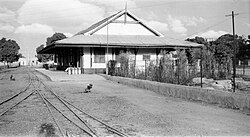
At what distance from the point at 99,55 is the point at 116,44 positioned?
2724mm

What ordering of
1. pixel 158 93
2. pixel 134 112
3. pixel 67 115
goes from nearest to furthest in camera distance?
pixel 67 115 < pixel 134 112 < pixel 158 93

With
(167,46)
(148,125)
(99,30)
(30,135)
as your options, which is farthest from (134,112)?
(99,30)

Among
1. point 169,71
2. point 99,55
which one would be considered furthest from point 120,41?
point 169,71

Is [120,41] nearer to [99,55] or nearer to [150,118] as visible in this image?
[99,55]

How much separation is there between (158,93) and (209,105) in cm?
464

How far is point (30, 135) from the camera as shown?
654 cm

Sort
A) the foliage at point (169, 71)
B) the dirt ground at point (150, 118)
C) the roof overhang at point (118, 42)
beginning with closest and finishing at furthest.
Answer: the dirt ground at point (150, 118) < the foliage at point (169, 71) < the roof overhang at point (118, 42)

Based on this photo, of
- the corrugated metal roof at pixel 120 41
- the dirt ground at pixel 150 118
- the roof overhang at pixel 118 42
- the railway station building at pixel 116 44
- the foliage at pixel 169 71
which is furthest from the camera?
the railway station building at pixel 116 44

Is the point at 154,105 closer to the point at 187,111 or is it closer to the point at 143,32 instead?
the point at 187,111

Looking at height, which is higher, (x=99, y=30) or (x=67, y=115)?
(x=99, y=30)

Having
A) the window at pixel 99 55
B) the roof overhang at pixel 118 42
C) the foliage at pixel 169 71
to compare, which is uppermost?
the roof overhang at pixel 118 42

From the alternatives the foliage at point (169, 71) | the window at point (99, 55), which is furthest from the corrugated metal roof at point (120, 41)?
the foliage at point (169, 71)

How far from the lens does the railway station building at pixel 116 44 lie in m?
29.5

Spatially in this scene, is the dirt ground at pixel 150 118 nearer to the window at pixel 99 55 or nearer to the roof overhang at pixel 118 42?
the roof overhang at pixel 118 42
